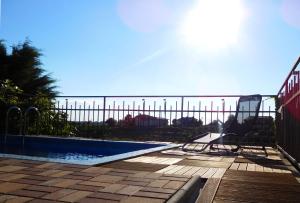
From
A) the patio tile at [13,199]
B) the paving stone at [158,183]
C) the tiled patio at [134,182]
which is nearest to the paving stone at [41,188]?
the tiled patio at [134,182]

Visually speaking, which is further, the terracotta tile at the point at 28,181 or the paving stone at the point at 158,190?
the terracotta tile at the point at 28,181

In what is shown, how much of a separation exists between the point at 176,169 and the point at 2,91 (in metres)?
7.52

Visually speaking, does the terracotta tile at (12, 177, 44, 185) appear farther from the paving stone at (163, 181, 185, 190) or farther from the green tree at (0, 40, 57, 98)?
the green tree at (0, 40, 57, 98)

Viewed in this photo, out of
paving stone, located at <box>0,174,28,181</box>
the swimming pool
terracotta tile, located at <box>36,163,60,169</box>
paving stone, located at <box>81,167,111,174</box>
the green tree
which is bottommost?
the swimming pool

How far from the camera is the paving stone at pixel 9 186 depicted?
8.79 feet

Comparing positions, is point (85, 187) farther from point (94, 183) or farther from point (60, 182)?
point (60, 182)

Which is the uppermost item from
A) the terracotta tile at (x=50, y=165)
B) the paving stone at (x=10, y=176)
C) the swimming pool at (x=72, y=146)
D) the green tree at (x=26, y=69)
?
the green tree at (x=26, y=69)

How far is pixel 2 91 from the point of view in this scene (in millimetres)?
10117

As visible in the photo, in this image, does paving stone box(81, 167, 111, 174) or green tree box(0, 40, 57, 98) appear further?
green tree box(0, 40, 57, 98)

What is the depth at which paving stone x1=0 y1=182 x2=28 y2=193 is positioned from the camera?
268 centimetres

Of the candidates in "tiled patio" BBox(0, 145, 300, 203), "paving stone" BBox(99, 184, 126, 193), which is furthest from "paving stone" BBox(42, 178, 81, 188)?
"paving stone" BBox(99, 184, 126, 193)

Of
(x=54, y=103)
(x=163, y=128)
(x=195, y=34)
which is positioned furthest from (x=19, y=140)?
(x=195, y=34)

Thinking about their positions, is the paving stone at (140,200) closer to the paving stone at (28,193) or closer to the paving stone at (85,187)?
the paving stone at (85,187)

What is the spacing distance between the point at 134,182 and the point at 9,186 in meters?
0.97
